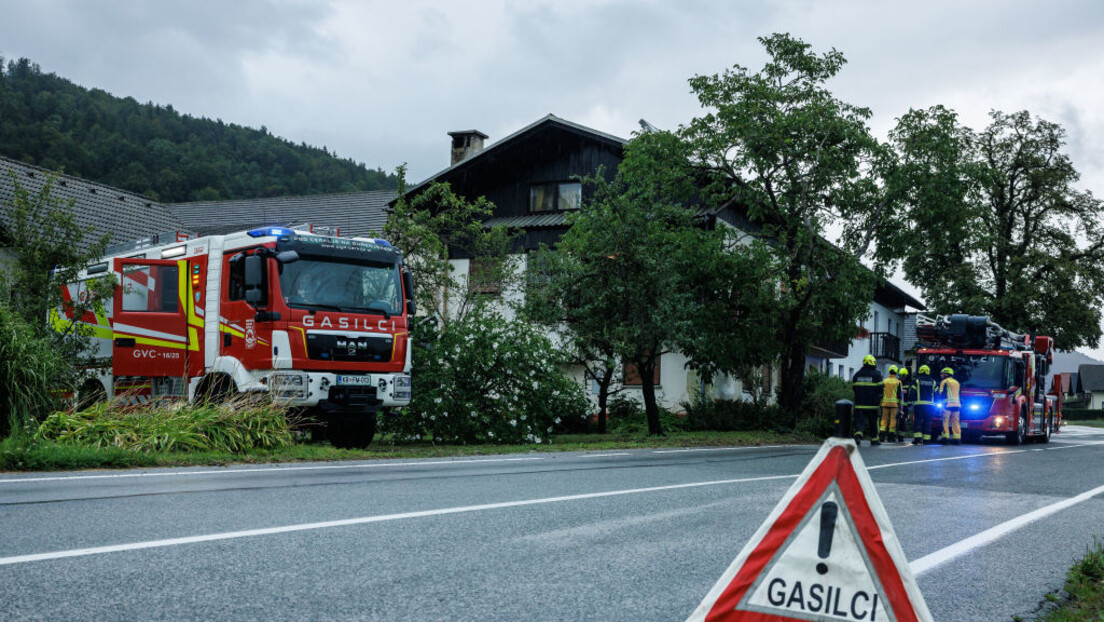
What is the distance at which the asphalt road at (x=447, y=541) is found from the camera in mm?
4742

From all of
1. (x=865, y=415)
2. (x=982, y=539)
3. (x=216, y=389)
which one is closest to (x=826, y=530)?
(x=982, y=539)

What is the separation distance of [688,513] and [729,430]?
19856 mm

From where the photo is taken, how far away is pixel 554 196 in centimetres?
3484

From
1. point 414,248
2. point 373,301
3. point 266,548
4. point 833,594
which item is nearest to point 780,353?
point 414,248

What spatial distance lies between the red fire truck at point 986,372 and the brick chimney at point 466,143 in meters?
20.5

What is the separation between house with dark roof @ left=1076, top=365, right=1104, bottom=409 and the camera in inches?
4729

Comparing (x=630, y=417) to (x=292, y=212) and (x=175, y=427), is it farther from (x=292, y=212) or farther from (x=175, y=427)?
(x=292, y=212)

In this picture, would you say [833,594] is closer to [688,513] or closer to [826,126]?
[688,513]

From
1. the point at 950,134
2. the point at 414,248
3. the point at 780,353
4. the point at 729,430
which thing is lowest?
the point at 729,430

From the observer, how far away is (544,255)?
24266mm

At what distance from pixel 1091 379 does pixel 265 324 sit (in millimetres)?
126042

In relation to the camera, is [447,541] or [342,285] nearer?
[447,541]

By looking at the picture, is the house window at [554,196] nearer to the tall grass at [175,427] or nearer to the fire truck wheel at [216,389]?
the fire truck wheel at [216,389]

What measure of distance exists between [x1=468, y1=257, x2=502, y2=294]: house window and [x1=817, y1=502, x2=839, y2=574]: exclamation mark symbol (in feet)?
71.9
